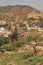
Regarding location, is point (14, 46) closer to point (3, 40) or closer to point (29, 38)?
point (3, 40)

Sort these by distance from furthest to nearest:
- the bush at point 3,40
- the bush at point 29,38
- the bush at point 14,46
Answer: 1. the bush at point 29,38
2. the bush at point 3,40
3. the bush at point 14,46

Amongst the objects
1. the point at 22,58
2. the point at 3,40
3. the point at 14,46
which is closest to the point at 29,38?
the point at 3,40

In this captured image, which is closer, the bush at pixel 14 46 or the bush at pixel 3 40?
the bush at pixel 14 46

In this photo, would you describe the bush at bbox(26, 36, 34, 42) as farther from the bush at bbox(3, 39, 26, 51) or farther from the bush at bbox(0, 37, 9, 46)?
the bush at bbox(0, 37, 9, 46)

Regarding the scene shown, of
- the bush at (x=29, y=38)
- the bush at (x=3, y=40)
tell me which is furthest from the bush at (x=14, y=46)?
the bush at (x=3, y=40)

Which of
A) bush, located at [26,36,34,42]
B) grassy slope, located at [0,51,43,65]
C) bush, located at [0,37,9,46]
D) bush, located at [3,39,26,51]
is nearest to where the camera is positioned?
grassy slope, located at [0,51,43,65]

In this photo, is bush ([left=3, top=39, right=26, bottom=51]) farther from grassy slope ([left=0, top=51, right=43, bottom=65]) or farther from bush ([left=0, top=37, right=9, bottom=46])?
grassy slope ([left=0, top=51, right=43, bottom=65])

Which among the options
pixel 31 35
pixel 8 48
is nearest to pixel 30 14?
pixel 31 35

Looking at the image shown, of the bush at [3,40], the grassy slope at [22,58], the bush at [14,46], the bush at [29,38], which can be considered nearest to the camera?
the grassy slope at [22,58]

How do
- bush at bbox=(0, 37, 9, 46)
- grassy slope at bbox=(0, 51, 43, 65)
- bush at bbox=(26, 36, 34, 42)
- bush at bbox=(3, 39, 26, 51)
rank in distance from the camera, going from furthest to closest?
bush at bbox=(26, 36, 34, 42), bush at bbox=(0, 37, 9, 46), bush at bbox=(3, 39, 26, 51), grassy slope at bbox=(0, 51, 43, 65)

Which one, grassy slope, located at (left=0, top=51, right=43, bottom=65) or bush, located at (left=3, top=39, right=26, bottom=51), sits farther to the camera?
bush, located at (left=3, top=39, right=26, bottom=51)

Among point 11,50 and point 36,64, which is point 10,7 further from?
point 36,64

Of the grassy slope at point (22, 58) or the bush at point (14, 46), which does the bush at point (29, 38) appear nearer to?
the bush at point (14, 46)

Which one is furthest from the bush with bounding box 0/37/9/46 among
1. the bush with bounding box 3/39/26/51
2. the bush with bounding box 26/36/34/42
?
the bush with bounding box 3/39/26/51
